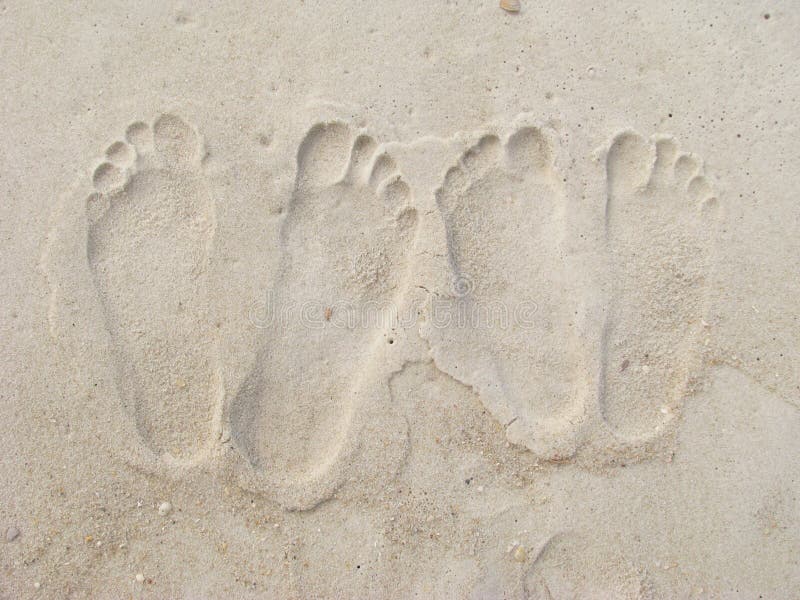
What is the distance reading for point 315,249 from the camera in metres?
1.80

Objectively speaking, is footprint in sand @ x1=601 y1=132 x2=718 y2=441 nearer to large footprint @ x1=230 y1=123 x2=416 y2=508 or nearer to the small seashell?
the small seashell

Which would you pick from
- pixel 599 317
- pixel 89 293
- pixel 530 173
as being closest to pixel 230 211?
pixel 89 293

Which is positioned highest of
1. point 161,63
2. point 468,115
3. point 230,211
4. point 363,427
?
point 161,63

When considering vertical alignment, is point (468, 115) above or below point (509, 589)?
above

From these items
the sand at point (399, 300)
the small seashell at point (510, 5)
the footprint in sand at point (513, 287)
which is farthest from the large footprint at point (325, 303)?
the small seashell at point (510, 5)

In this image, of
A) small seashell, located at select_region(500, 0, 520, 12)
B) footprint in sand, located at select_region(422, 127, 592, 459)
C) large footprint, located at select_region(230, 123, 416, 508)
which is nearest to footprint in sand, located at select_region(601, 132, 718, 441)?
footprint in sand, located at select_region(422, 127, 592, 459)

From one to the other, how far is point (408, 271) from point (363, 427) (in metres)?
0.55

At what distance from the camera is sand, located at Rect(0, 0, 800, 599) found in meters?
1.73

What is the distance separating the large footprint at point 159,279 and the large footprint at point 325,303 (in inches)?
7.6

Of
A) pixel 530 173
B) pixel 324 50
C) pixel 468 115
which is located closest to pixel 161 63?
pixel 324 50

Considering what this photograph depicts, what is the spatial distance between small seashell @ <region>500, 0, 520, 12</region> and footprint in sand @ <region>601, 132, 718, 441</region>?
0.58 meters

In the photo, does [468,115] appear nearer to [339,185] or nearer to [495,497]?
[339,185]

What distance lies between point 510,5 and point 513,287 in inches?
38.6

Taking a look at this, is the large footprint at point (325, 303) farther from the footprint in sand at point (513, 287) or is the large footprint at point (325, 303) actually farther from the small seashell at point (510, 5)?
the small seashell at point (510, 5)
